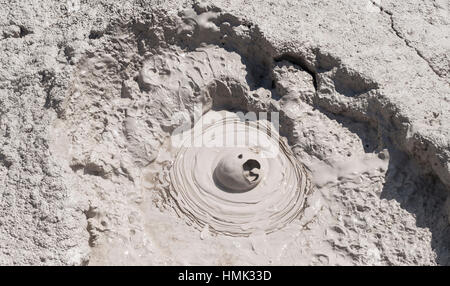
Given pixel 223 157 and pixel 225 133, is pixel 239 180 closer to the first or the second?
pixel 223 157

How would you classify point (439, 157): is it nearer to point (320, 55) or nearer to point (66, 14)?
point (320, 55)

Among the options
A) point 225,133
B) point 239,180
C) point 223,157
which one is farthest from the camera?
point 225,133

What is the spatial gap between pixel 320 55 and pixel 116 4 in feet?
3.42

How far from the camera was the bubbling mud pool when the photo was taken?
299 centimetres

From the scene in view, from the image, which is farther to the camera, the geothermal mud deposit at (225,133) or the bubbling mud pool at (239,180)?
the bubbling mud pool at (239,180)

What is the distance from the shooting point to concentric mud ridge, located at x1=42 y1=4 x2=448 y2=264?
2893mm

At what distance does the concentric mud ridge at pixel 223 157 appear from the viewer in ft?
9.49

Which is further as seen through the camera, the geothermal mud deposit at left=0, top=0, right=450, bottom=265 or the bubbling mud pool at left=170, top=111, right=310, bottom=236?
the bubbling mud pool at left=170, top=111, right=310, bottom=236

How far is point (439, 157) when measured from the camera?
2859 millimetres

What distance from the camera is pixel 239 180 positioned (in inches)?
118

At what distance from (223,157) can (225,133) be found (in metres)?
0.15

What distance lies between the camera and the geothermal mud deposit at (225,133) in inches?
113

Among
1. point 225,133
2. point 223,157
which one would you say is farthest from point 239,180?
point 225,133

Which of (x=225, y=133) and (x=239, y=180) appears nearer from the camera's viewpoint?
(x=239, y=180)
